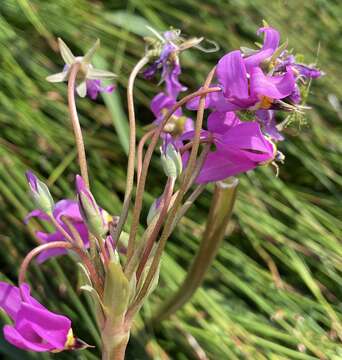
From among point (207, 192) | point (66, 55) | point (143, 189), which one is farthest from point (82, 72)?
point (207, 192)

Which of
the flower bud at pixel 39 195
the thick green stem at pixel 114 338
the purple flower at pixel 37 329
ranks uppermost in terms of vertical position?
the flower bud at pixel 39 195

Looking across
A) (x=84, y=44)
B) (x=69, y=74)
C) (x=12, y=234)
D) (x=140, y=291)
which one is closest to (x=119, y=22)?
(x=84, y=44)

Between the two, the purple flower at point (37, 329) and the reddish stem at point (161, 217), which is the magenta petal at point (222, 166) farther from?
the purple flower at point (37, 329)

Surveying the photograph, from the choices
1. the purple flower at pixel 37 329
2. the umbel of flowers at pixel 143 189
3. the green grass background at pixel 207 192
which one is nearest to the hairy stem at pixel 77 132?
the umbel of flowers at pixel 143 189

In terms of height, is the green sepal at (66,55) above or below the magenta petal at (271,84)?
below

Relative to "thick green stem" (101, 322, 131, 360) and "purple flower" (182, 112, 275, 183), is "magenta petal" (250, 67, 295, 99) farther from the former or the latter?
"thick green stem" (101, 322, 131, 360)

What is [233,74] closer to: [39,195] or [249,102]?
[249,102]
